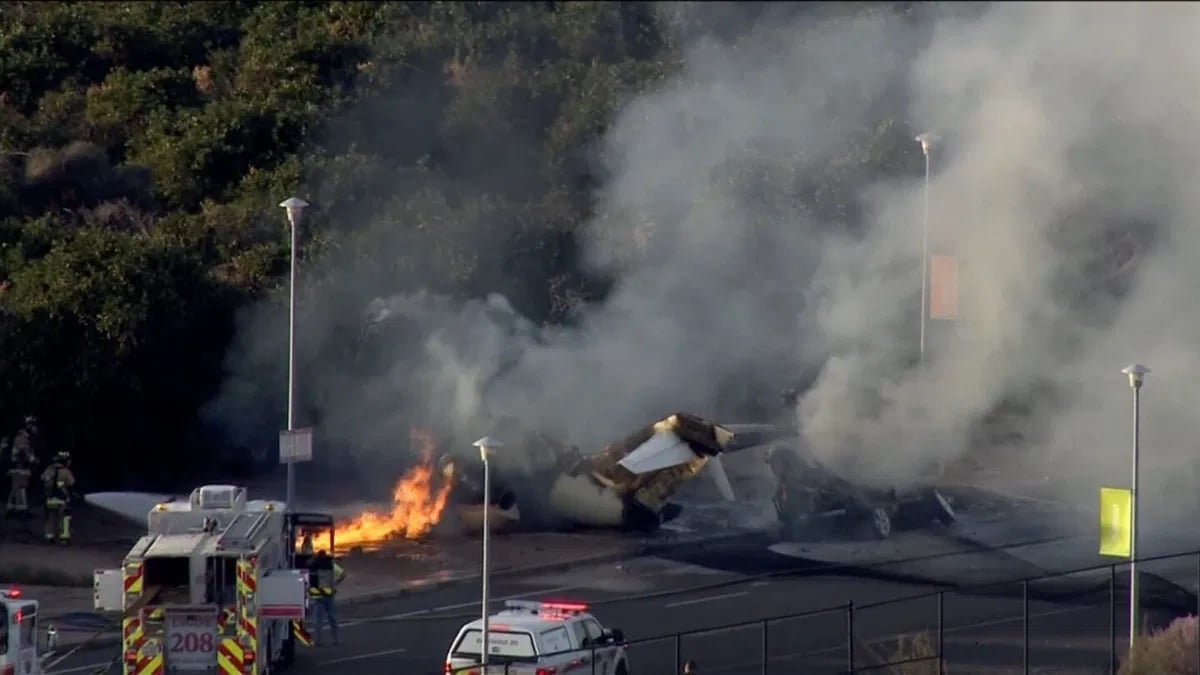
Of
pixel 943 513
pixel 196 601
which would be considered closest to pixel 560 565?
pixel 943 513

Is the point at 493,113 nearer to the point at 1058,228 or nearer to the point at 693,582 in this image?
the point at 1058,228

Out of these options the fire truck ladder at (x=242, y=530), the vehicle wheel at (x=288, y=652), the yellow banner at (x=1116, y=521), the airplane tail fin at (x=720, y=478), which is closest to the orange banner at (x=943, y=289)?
the airplane tail fin at (x=720, y=478)

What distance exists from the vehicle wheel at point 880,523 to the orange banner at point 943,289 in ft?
13.1

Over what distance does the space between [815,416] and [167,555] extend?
56.7 ft

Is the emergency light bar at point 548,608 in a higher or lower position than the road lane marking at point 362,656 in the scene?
higher

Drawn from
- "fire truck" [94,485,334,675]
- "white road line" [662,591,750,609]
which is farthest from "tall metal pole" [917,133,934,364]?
"fire truck" [94,485,334,675]

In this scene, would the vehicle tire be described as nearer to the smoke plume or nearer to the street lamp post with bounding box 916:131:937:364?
the smoke plume

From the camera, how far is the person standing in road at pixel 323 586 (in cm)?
2570

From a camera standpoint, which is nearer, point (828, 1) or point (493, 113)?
point (493, 113)

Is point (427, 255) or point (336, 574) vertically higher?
point (427, 255)

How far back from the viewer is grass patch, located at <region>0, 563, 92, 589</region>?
31000 millimetres

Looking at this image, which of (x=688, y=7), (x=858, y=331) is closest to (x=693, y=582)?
(x=858, y=331)

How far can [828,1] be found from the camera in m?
87.2

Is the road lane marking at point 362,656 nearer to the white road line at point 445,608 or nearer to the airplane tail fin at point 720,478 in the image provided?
the white road line at point 445,608
